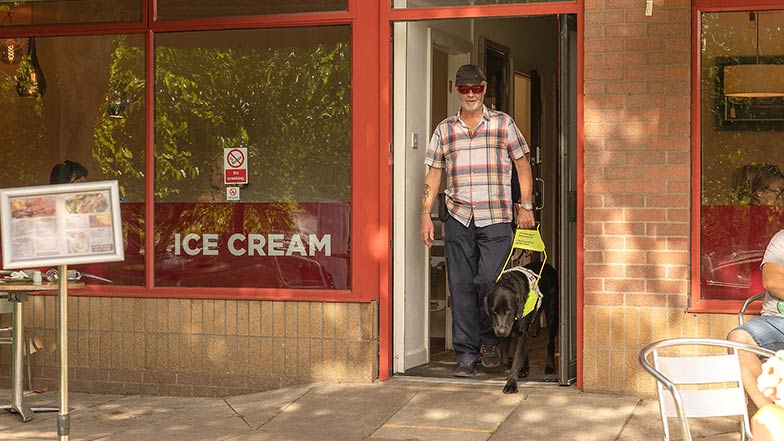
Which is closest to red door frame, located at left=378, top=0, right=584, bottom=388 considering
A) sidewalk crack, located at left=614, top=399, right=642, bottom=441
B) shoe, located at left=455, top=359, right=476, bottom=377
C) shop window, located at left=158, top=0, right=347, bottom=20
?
shop window, located at left=158, top=0, right=347, bottom=20

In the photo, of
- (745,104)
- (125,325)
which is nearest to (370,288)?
(125,325)

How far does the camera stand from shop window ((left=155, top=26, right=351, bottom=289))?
8445mm

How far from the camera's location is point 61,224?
580 centimetres

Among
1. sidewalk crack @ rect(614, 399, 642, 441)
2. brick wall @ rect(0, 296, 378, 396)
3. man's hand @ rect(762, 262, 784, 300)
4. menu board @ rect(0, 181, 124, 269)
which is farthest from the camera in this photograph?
brick wall @ rect(0, 296, 378, 396)

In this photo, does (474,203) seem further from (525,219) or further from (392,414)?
(392,414)

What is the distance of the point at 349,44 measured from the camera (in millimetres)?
8383

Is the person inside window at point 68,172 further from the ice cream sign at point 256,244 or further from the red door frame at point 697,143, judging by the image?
the red door frame at point 697,143

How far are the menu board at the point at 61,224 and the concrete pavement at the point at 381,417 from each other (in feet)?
5.75

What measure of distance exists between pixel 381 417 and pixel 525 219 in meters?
1.81

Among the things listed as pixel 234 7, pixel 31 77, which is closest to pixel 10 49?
pixel 31 77

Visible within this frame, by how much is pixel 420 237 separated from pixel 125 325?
220 cm

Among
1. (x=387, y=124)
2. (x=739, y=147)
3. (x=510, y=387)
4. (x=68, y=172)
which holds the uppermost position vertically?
(x=387, y=124)

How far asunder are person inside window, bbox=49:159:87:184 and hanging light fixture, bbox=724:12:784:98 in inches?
182

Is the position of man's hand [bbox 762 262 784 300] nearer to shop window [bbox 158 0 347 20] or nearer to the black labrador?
the black labrador
